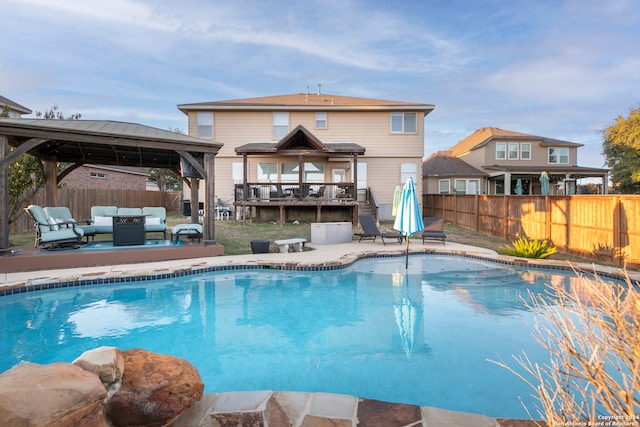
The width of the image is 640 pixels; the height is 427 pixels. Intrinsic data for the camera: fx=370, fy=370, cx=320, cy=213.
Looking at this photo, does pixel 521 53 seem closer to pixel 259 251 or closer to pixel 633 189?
pixel 259 251

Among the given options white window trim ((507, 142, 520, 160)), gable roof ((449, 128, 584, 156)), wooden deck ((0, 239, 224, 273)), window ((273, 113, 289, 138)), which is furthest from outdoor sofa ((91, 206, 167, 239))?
white window trim ((507, 142, 520, 160))

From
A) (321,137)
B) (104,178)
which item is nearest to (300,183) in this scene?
(321,137)

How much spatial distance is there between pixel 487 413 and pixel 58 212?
11.7 metres

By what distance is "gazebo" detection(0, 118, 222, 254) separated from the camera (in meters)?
8.50

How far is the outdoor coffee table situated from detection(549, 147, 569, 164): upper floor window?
30.8 m

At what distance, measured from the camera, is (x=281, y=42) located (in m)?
17.7

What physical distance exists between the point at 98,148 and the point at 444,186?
24.5 m

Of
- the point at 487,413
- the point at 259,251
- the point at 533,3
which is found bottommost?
the point at 487,413

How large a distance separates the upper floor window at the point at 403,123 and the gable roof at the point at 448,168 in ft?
27.7

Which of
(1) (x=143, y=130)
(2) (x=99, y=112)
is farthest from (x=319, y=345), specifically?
(2) (x=99, y=112)

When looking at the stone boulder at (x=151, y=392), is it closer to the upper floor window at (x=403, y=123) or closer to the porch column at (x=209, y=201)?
the porch column at (x=209, y=201)

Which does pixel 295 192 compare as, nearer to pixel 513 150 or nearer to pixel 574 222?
pixel 574 222

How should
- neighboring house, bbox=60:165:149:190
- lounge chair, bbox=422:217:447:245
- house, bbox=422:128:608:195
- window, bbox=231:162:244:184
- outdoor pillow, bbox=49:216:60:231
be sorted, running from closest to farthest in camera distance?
1. outdoor pillow, bbox=49:216:60:231
2. lounge chair, bbox=422:217:447:245
3. window, bbox=231:162:244:184
4. neighboring house, bbox=60:165:149:190
5. house, bbox=422:128:608:195

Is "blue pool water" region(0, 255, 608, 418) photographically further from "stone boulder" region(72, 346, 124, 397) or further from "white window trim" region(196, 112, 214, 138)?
"white window trim" region(196, 112, 214, 138)
